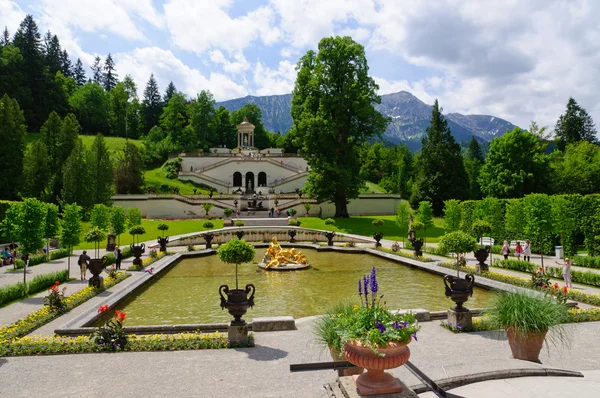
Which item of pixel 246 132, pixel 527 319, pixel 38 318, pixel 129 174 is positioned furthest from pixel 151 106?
pixel 527 319

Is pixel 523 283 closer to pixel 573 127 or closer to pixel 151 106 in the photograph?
pixel 573 127

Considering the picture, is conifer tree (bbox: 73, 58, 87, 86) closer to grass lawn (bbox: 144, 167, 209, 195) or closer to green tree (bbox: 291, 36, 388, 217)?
grass lawn (bbox: 144, 167, 209, 195)

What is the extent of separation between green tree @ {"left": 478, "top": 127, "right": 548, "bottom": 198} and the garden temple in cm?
2878

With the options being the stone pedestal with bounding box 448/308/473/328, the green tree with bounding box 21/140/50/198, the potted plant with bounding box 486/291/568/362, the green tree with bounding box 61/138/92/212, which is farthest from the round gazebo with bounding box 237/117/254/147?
the potted plant with bounding box 486/291/568/362

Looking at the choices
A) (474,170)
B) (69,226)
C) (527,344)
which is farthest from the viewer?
(474,170)

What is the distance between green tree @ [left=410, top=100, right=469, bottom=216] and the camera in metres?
54.6

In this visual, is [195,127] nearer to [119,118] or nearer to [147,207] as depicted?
[119,118]

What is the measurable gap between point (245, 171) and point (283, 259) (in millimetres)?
49087

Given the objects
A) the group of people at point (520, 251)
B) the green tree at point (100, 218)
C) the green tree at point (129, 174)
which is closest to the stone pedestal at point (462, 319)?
the group of people at point (520, 251)

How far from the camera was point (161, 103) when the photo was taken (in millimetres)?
106500

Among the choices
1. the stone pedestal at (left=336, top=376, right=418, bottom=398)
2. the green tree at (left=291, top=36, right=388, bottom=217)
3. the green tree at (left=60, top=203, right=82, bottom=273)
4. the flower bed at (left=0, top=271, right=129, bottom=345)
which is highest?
the green tree at (left=291, top=36, right=388, bottom=217)

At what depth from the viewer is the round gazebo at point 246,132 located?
7969cm

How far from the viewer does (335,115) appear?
43.1m

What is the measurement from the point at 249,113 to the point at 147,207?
5056 cm
